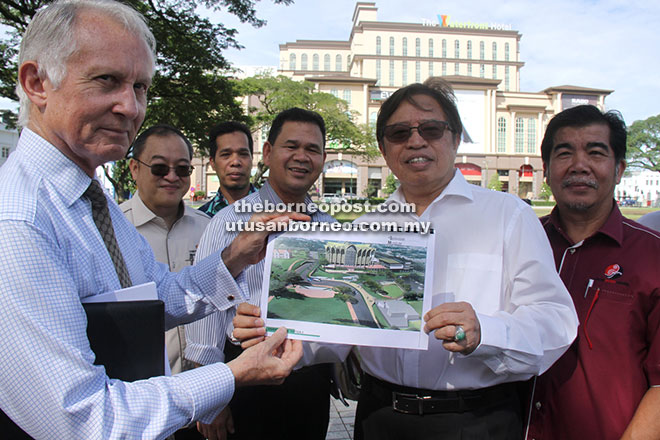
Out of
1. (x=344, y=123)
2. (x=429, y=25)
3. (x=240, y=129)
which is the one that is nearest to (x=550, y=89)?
(x=429, y=25)

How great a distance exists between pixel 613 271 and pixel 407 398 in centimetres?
125

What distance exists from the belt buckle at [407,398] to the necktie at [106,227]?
4.34ft

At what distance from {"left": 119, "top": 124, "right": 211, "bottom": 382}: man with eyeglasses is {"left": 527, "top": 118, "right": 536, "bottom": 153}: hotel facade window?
74.0 meters

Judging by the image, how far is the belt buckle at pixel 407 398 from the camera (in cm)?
198

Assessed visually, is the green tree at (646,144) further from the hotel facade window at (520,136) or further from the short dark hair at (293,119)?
the short dark hair at (293,119)

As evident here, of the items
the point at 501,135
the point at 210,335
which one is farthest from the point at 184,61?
the point at 501,135

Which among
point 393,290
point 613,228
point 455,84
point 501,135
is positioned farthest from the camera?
point 501,135

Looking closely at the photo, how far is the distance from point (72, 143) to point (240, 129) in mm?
3547

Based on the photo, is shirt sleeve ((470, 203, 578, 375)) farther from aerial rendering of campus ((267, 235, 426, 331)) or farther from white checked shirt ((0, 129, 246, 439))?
white checked shirt ((0, 129, 246, 439))

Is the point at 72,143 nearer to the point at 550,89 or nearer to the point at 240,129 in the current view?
the point at 240,129

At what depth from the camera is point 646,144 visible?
7462cm

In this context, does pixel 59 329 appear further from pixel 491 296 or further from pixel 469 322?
pixel 491 296

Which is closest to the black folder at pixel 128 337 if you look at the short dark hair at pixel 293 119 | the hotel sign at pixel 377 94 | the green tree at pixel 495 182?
the short dark hair at pixel 293 119

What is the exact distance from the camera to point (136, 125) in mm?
1671
